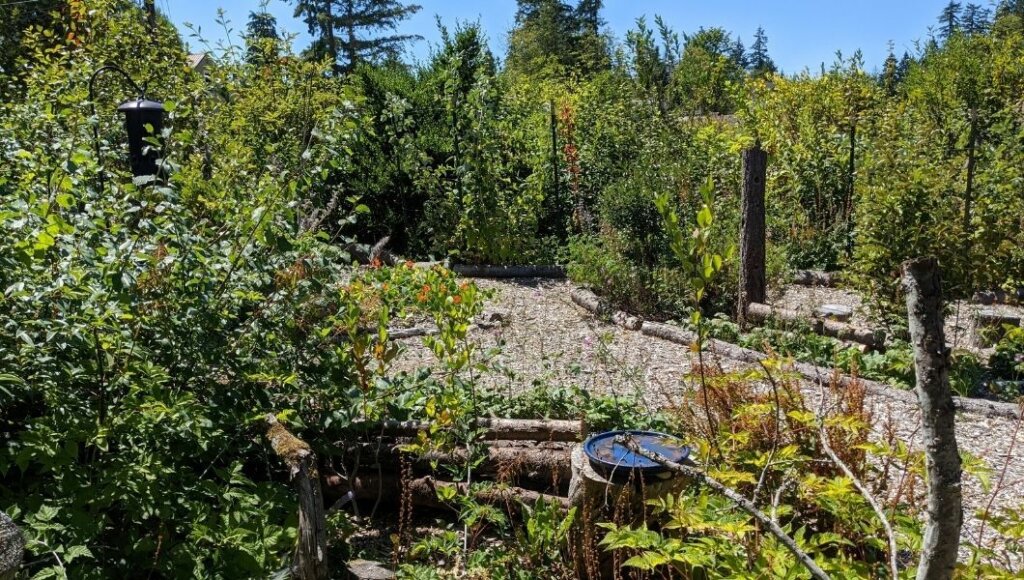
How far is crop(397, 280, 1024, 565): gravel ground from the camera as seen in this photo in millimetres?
3910

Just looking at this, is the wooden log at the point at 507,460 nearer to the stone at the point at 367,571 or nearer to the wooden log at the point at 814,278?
the stone at the point at 367,571

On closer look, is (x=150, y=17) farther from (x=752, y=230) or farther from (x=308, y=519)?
(x=308, y=519)

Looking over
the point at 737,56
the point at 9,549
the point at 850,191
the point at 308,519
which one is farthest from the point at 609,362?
the point at 737,56

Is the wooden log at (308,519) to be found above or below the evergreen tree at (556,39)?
A: below

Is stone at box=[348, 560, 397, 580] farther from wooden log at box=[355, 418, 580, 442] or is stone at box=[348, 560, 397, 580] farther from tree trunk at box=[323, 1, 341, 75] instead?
tree trunk at box=[323, 1, 341, 75]

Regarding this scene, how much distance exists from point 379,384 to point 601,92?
372 inches

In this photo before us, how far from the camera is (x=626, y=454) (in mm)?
2756

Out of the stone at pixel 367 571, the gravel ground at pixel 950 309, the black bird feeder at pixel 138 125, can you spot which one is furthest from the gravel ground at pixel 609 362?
the black bird feeder at pixel 138 125

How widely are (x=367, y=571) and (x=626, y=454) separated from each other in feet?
3.52

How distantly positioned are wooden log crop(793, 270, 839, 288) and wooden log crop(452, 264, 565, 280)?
2.56 meters

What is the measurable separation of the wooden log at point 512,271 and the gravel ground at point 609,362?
27 cm

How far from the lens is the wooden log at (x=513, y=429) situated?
360cm

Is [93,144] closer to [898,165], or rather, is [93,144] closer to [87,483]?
[87,483]

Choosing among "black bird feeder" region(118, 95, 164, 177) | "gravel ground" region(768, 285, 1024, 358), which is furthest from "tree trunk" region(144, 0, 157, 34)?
"gravel ground" region(768, 285, 1024, 358)
